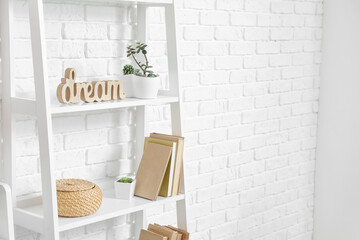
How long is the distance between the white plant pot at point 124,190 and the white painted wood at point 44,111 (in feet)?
1.13

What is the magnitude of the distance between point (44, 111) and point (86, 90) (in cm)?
19

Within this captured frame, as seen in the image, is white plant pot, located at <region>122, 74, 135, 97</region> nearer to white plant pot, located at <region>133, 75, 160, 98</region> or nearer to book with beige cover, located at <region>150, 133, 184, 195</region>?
white plant pot, located at <region>133, 75, 160, 98</region>

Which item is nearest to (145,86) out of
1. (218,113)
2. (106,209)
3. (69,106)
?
(69,106)

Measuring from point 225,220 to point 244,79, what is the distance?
677mm

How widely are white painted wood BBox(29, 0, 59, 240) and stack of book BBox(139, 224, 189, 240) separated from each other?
1.42ft

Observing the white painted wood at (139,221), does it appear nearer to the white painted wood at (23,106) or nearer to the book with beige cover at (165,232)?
the book with beige cover at (165,232)

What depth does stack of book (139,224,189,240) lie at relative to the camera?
1.90 meters

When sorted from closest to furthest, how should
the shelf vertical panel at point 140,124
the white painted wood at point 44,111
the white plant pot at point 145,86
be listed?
the white painted wood at point 44,111
the white plant pot at point 145,86
the shelf vertical panel at point 140,124

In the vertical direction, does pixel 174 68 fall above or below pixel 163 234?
above

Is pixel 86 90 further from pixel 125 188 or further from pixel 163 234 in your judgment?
pixel 163 234

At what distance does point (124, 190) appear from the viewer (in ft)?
6.17

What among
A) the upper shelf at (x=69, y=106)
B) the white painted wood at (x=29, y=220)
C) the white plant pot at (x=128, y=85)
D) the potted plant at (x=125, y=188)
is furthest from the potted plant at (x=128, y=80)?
the white painted wood at (x=29, y=220)

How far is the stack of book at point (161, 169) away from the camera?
1872 millimetres

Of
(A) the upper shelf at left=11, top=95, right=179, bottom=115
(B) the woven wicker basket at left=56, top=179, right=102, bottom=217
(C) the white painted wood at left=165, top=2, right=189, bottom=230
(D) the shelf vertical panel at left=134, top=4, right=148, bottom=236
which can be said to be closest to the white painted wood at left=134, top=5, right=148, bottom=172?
(D) the shelf vertical panel at left=134, top=4, right=148, bottom=236
